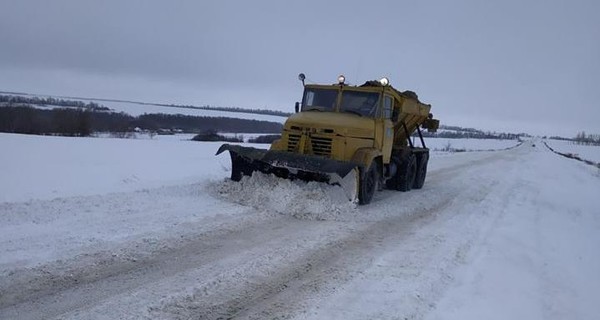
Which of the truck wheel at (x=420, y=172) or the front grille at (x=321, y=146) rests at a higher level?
the front grille at (x=321, y=146)

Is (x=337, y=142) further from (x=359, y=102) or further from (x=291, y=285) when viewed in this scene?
(x=291, y=285)

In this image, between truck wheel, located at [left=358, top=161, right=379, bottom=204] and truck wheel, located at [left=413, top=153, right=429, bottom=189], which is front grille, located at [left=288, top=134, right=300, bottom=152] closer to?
truck wheel, located at [left=358, top=161, right=379, bottom=204]

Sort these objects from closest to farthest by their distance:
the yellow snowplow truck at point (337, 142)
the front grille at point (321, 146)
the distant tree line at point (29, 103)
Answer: the yellow snowplow truck at point (337, 142), the front grille at point (321, 146), the distant tree line at point (29, 103)

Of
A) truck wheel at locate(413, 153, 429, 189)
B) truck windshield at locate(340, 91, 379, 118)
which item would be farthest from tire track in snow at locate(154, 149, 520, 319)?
truck wheel at locate(413, 153, 429, 189)

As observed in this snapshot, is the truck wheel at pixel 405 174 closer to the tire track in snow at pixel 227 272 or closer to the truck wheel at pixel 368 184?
the truck wheel at pixel 368 184

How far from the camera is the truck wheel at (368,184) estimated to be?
997cm

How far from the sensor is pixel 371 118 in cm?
1058

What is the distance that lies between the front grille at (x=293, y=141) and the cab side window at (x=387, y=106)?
231 centimetres

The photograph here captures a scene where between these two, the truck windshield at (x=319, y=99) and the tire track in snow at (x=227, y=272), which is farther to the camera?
the truck windshield at (x=319, y=99)

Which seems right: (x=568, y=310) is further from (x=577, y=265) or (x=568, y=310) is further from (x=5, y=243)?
(x=5, y=243)

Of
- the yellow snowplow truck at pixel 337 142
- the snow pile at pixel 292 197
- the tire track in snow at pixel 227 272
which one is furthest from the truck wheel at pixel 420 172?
the tire track in snow at pixel 227 272

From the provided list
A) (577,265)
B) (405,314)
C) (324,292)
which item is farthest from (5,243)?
(577,265)

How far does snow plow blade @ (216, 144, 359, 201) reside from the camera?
8.84m

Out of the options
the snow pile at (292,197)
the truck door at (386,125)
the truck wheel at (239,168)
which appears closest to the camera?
the snow pile at (292,197)
